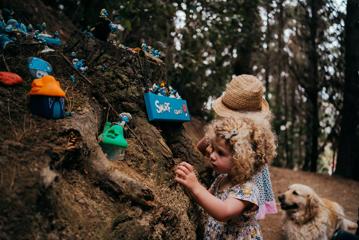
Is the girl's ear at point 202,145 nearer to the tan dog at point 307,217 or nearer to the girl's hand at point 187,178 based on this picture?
the girl's hand at point 187,178

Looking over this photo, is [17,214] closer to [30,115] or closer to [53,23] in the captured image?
[30,115]

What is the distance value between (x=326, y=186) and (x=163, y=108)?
265 inches

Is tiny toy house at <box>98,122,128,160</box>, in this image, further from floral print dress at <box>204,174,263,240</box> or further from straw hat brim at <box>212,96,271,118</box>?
straw hat brim at <box>212,96,271,118</box>

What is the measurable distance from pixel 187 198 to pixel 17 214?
1.49 meters

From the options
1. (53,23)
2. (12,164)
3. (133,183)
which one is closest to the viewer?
(12,164)

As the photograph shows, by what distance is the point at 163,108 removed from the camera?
3.11 metres

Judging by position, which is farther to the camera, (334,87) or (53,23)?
(334,87)

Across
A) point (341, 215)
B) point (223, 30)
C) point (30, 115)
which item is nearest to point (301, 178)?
point (341, 215)

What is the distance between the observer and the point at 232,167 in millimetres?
2330

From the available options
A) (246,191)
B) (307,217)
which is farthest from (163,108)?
(307,217)

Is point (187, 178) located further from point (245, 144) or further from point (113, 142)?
point (113, 142)

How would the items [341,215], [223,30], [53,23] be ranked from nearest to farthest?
[341,215], [53,23], [223,30]

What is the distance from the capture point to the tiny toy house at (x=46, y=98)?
6.88 feet

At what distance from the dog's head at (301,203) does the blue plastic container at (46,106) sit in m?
4.16
